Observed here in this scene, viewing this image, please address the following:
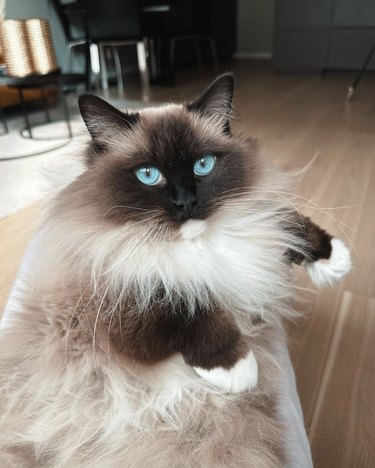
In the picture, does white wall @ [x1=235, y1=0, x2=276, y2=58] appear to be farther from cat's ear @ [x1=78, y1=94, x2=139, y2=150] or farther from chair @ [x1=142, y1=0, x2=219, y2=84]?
cat's ear @ [x1=78, y1=94, x2=139, y2=150]

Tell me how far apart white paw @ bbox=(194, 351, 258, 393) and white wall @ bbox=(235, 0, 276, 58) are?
22.9 feet

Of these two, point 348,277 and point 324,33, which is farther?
point 324,33

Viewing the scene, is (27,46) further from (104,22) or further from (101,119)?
(101,119)

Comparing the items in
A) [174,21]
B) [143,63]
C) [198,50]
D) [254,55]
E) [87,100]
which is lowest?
[254,55]

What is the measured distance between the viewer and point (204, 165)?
2.17 feet

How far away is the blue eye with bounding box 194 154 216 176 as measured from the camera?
66cm

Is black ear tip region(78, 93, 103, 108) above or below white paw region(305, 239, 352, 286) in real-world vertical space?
above

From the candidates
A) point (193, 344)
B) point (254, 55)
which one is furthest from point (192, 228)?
point (254, 55)

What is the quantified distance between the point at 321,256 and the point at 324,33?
4.61m

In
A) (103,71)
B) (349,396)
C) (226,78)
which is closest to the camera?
(226,78)

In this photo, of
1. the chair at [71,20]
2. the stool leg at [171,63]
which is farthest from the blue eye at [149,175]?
the stool leg at [171,63]

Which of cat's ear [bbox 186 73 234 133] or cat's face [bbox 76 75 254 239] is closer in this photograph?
cat's face [bbox 76 75 254 239]

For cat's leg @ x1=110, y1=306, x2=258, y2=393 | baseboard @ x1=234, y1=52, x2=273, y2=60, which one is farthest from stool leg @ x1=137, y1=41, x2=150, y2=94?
cat's leg @ x1=110, y1=306, x2=258, y2=393

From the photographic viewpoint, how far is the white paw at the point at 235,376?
0.61 metres
